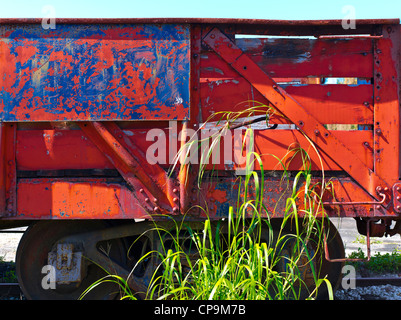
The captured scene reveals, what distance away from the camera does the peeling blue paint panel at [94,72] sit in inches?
132

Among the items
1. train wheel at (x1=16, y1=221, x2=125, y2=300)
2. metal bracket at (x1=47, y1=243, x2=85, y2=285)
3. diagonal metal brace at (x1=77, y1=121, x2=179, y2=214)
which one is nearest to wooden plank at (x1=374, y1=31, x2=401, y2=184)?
diagonal metal brace at (x1=77, y1=121, x2=179, y2=214)

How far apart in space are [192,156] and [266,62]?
111 cm

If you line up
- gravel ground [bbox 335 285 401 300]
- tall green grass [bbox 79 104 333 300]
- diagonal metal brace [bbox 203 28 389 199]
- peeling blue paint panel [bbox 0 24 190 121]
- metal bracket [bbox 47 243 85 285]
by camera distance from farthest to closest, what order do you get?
gravel ground [bbox 335 285 401 300]
metal bracket [bbox 47 243 85 285]
diagonal metal brace [bbox 203 28 389 199]
peeling blue paint panel [bbox 0 24 190 121]
tall green grass [bbox 79 104 333 300]

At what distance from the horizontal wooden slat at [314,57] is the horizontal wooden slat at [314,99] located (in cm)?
14

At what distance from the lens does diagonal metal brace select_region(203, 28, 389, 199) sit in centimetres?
347

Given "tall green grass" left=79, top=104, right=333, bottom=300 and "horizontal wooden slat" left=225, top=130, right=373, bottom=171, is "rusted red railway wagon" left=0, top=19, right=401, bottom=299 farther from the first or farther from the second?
"tall green grass" left=79, top=104, right=333, bottom=300

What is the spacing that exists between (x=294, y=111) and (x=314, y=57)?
558 millimetres

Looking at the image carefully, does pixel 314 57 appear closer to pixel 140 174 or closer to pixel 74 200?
pixel 140 174

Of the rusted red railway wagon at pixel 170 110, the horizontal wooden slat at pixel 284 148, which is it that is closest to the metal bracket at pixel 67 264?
the rusted red railway wagon at pixel 170 110

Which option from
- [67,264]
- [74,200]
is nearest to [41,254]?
[67,264]

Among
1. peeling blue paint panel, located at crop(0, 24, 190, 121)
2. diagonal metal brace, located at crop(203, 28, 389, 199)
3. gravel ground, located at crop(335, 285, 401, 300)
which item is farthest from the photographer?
gravel ground, located at crop(335, 285, 401, 300)

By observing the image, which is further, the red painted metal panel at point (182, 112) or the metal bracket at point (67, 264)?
the metal bracket at point (67, 264)

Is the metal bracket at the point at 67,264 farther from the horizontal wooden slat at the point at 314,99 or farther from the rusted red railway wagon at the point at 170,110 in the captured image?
the horizontal wooden slat at the point at 314,99

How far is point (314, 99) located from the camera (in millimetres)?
3537
